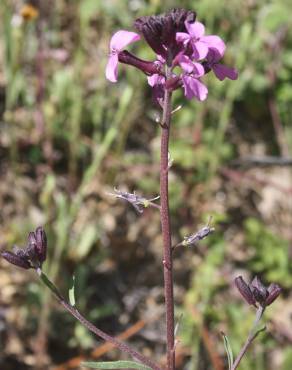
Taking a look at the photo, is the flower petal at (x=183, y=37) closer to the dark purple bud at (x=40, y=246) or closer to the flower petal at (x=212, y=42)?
the flower petal at (x=212, y=42)

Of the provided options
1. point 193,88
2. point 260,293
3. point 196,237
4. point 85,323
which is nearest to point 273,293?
point 260,293

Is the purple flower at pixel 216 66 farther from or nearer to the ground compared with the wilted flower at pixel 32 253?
farther from the ground

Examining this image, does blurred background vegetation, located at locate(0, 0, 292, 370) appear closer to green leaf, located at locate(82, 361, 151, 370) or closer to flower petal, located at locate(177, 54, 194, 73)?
green leaf, located at locate(82, 361, 151, 370)

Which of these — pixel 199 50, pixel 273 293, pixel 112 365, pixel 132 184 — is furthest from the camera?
pixel 132 184

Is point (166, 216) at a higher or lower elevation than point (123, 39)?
lower

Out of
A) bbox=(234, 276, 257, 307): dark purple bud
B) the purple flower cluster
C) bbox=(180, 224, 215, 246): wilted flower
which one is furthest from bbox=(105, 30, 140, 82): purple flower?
bbox=(234, 276, 257, 307): dark purple bud

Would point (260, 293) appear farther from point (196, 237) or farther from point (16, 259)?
point (16, 259)

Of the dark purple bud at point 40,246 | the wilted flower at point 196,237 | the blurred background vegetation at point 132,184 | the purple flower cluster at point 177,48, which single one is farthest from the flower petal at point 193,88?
the blurred background vegetation at point 132,184

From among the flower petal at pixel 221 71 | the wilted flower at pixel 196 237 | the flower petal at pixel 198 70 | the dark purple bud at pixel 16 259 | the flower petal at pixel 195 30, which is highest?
the flower petal at pixel 195 30
